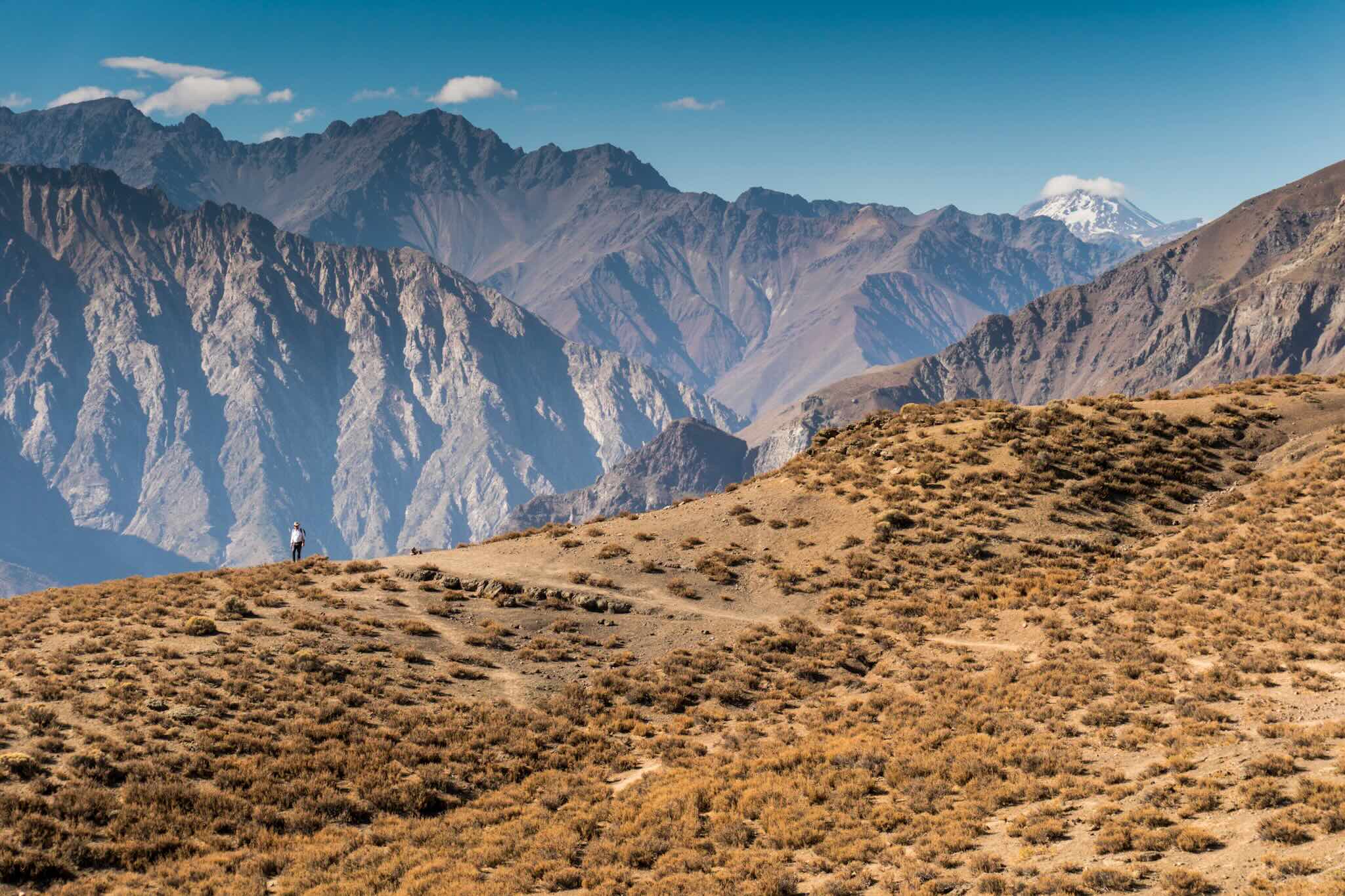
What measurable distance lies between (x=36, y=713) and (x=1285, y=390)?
71.2m

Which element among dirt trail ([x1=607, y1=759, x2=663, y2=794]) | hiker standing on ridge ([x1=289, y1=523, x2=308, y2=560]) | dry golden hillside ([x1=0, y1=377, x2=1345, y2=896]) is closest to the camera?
dry golden hillside ([x1=0, y1=377, x2=1345, y2=896])

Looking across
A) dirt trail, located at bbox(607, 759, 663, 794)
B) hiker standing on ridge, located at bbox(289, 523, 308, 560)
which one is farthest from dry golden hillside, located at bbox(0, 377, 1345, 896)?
hiker standing on ridge, located at bbox(289, 523, 308, 560)

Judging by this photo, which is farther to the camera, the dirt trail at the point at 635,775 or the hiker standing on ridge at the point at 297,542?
the hiker standing on ridge at the point at 297,542

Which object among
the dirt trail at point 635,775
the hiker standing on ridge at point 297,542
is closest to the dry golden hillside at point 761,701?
the dirt trail at point 635,775

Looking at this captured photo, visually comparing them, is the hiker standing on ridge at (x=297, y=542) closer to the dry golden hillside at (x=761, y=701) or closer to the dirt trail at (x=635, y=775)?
the dry golden hillside at (x=761, y=701)

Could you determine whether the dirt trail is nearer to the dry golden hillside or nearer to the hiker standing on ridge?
the dry golden hillside

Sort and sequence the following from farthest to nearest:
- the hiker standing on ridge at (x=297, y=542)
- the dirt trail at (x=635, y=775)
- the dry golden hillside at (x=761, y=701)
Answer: the hiker standing on ridge at (x=297, y=542) < the dirt trail at (x=635, y=775) < the dry golden hillside at (x=761, y=701)

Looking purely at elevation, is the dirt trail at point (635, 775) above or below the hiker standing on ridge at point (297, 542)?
below

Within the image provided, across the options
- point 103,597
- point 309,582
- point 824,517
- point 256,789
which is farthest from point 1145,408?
point 103,597

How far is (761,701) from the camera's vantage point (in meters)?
33.9

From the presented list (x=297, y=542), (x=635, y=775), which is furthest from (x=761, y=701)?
(x=297, y=542)

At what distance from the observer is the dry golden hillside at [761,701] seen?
20641 mm

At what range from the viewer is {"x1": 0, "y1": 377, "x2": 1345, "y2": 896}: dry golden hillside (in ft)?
67.7

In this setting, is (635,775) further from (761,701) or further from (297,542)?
(297,542)
